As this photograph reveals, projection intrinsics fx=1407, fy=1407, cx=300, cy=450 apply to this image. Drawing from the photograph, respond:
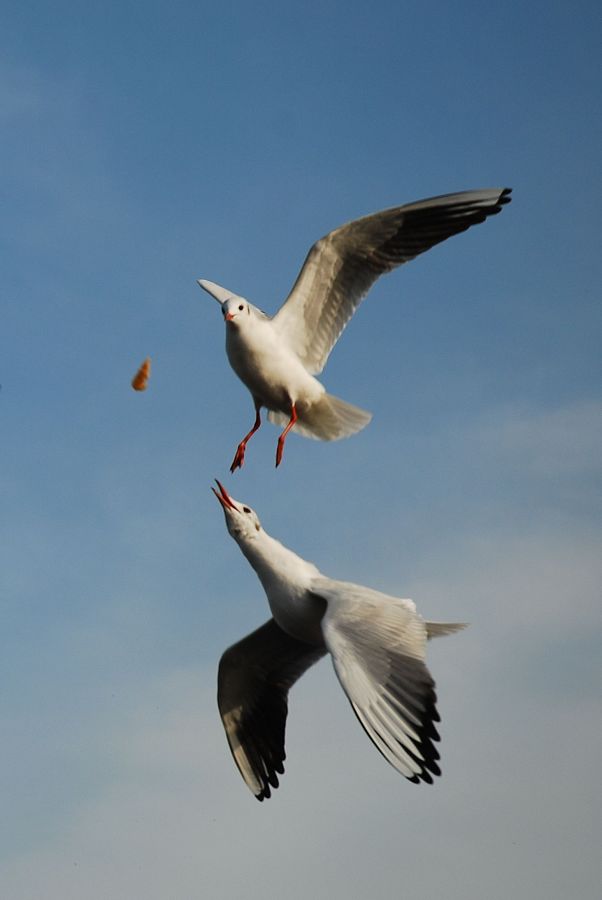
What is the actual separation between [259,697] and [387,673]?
2115 mm

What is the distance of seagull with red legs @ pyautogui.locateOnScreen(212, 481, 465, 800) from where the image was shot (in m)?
7.33

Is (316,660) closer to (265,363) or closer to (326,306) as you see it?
(265,363)

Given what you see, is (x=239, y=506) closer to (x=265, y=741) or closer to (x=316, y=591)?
(x=316, y=591)

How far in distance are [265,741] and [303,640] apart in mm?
848

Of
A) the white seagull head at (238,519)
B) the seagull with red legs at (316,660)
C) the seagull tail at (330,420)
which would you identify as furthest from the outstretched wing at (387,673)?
the seagull tail at (330,420)

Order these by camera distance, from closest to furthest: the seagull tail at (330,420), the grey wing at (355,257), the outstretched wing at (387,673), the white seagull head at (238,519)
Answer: the outstretched wing at (387,673) → the white seagull head at (238,519) → the grey wing at (355,257) → the seagull tail at (330,420)

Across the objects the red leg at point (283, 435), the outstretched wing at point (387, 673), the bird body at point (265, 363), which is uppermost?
the bird body at point (265, 363)

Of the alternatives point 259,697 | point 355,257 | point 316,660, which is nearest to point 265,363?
point 355,257

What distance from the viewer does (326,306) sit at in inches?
390

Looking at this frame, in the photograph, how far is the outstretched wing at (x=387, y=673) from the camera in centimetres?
725

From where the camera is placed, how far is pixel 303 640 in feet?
30.0

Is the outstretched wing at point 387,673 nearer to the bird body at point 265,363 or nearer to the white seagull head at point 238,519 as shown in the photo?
the white seagull head at point 238,519

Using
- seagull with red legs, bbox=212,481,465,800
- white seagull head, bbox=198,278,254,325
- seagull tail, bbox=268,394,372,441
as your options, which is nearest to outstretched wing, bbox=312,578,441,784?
seagull with red legs, bbox=212,481,465,800

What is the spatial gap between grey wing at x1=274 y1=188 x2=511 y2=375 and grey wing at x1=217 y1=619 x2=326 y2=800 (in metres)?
1.98
